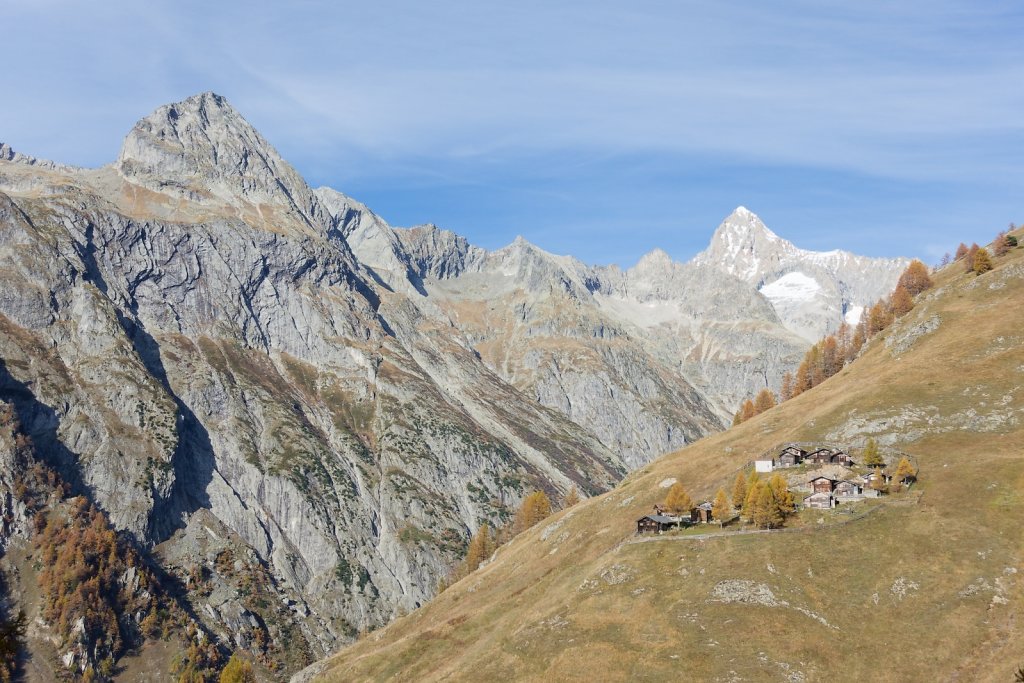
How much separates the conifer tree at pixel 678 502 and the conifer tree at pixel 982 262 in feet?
297

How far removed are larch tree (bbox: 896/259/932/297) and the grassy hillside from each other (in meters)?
46.6

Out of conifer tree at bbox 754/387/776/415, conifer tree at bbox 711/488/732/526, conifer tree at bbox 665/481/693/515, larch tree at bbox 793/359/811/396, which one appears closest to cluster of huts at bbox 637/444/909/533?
conifer tree at bbox 665/481/693/515

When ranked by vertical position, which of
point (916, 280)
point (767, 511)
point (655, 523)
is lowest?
point (767, 511)

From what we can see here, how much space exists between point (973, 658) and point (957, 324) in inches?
3322

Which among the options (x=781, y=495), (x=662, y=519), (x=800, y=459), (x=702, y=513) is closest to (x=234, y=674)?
(x=662, y=519)

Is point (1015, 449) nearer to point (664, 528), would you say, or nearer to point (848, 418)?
point (848, 418)

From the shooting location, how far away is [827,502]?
330 ft

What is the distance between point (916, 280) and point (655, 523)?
11591 centimetres

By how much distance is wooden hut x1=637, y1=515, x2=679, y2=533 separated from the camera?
106250 millimetres

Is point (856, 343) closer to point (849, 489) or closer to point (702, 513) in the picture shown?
point (849, 489)

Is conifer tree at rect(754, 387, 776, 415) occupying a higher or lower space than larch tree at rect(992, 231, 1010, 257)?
lower

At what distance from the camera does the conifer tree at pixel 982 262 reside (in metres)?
153

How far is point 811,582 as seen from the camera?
83312 mm

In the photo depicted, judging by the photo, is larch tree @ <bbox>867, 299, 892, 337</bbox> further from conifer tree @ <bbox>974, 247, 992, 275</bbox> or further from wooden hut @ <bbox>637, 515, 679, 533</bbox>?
wooden hut @ <bbox>637, 515, 679, 533</bbox>
